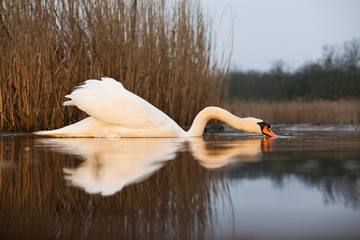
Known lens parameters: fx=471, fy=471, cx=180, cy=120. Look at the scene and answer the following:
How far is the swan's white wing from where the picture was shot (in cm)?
623

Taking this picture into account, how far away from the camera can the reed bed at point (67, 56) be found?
26.1 ft

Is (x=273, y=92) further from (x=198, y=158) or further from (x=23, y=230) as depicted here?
(x=23, y=230)

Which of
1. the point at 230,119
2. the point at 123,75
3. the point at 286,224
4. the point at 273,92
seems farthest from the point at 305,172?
the point at 273,92

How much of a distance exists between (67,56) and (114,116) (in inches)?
96.8

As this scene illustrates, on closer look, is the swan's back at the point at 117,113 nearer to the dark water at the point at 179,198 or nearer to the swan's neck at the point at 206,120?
the swan's neck at the point at 206,120

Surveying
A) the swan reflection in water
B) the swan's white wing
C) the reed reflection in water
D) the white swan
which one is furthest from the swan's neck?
the reed reflection in water

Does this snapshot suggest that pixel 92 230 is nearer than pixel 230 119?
Yes

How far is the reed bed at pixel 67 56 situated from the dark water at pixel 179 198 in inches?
170

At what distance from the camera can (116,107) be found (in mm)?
6227

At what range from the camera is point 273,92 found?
29.7 meters

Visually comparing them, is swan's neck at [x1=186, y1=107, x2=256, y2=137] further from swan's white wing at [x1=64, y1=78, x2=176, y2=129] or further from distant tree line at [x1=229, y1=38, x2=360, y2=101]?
distant tree line at [x1=229, y1=38, x2=360, y2=101]

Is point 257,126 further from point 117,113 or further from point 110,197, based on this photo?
point 110,197

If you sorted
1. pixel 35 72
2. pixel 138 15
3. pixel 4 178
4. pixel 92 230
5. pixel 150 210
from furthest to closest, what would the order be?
pixel 138 15 < pixel 35 72 < pixel 4 178 < pixel 150 210 < pixel 92 230

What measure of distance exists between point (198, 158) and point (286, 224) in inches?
85.7
